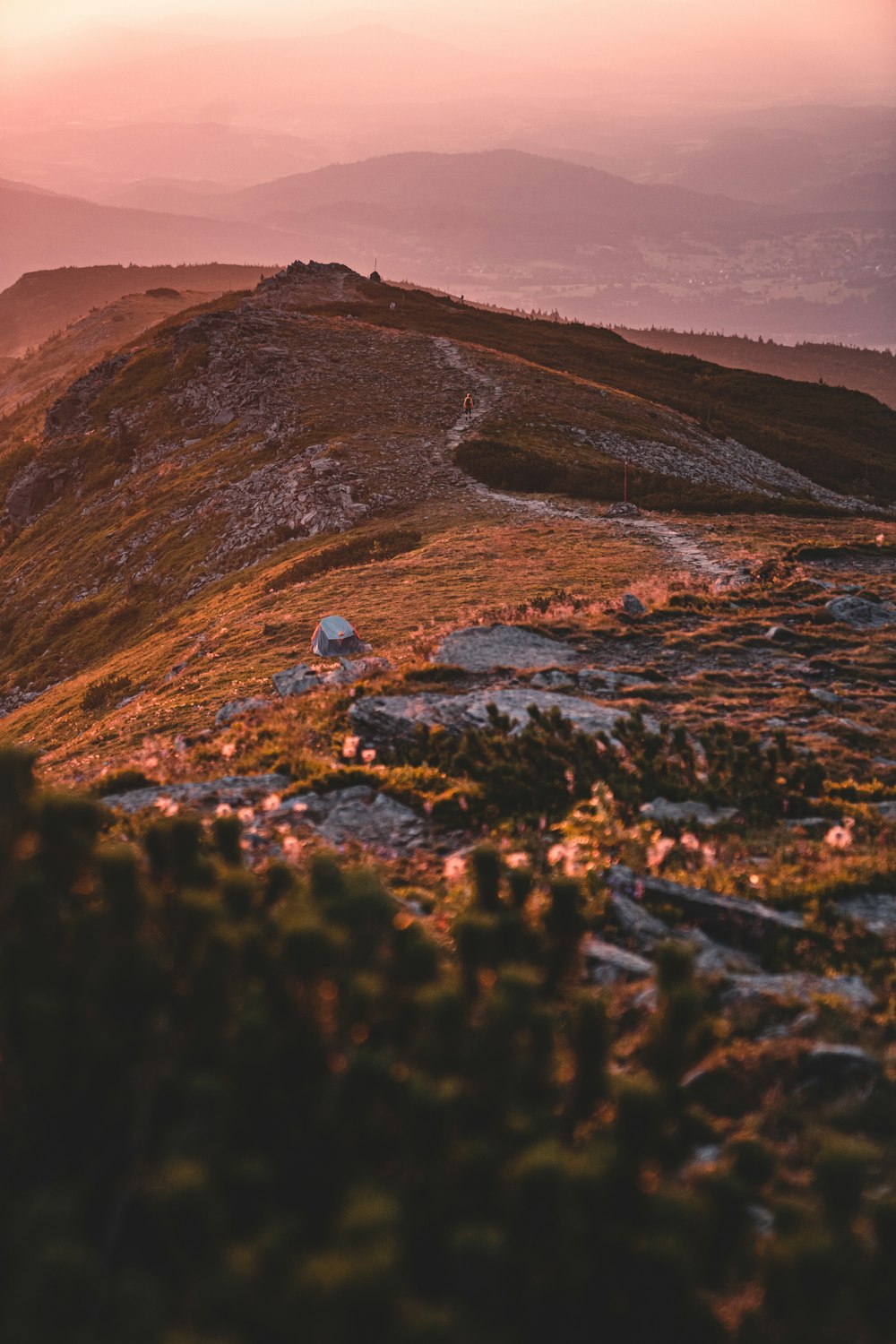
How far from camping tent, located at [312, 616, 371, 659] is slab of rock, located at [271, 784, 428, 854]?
31.5 ft

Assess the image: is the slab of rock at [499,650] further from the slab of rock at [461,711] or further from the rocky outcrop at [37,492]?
the rocky outcrop at [37,492]

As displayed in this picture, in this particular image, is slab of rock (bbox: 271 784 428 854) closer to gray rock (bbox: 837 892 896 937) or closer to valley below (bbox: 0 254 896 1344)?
valley below (bbox: 0 254 896 1344)

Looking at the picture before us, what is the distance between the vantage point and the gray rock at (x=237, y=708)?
A: 15594 mm

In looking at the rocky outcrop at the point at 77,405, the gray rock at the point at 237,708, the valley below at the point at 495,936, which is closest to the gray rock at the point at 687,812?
the valley below at the point at 495,936

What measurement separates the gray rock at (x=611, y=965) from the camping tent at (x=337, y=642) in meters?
13.7

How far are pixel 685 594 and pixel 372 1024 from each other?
59.2 feet

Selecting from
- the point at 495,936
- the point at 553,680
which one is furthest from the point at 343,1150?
the point at 553,680

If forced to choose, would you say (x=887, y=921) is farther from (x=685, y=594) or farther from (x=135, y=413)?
(x=135, y=413)

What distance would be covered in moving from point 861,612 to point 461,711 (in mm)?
12084

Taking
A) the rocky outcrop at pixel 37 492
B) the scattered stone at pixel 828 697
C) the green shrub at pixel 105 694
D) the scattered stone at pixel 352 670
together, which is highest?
the rocky outcrop at pixel 37 492

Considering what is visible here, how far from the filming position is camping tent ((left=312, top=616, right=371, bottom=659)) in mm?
20578

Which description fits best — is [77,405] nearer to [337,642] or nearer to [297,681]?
[337,642]

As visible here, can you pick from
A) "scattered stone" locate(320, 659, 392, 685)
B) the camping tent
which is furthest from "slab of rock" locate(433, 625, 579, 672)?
the camping tent

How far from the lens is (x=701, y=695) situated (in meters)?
15.0
